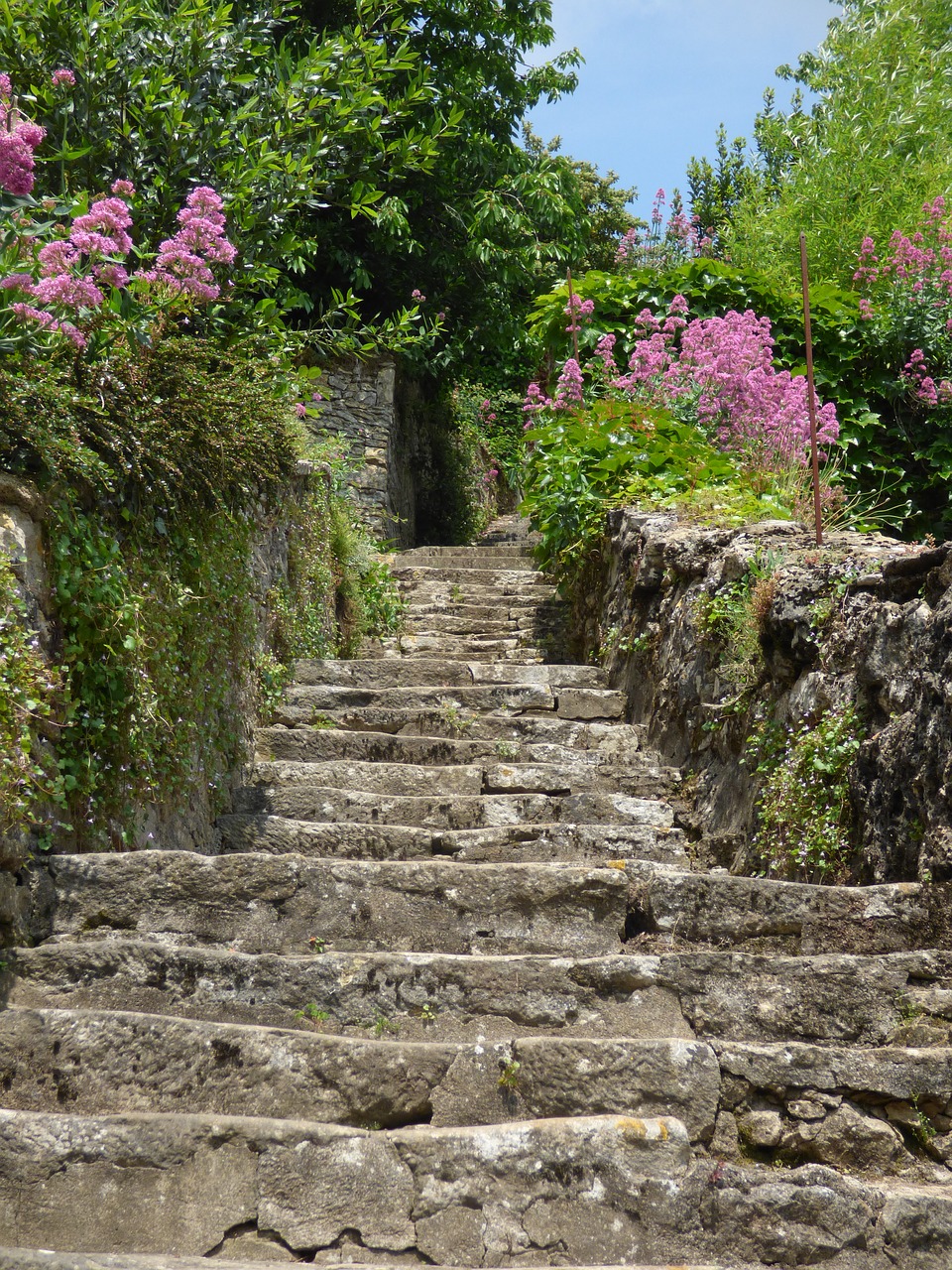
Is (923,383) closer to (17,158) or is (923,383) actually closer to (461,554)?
(461,554)

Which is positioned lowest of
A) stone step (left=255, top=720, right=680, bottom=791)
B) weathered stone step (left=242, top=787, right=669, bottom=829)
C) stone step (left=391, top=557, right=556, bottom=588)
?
weathered stone step (left=242, top=787, right=669, bottom=829)

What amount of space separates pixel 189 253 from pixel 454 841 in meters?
2.33

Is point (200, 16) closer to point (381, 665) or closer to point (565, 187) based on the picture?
point (381, 665)

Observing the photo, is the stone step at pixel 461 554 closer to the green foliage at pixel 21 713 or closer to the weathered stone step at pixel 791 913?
the weathered stone step at pixel 791 913

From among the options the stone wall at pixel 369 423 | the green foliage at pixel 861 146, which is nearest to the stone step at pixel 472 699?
the stone wall at pixel 369 423

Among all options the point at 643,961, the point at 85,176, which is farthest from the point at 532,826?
the point at 85,176

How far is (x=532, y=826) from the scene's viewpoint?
3738mm

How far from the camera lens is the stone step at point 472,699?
5.29 meters

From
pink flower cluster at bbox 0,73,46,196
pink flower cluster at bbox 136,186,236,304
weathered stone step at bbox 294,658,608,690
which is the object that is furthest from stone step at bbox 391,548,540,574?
pink flower cluster at bbox 0,73,46,196

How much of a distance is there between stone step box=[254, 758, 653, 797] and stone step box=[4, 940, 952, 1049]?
1.69 meters

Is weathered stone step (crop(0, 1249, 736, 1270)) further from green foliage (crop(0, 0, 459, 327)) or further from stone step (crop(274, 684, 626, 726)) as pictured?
green foliage (crop(0, 0, 459, 327))

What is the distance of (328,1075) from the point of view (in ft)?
7.63

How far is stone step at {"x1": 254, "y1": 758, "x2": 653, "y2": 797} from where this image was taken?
173 inches

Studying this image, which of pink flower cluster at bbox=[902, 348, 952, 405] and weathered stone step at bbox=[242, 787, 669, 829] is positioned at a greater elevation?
pink flower cluster at bbox=[902, 348, 952, 405]
